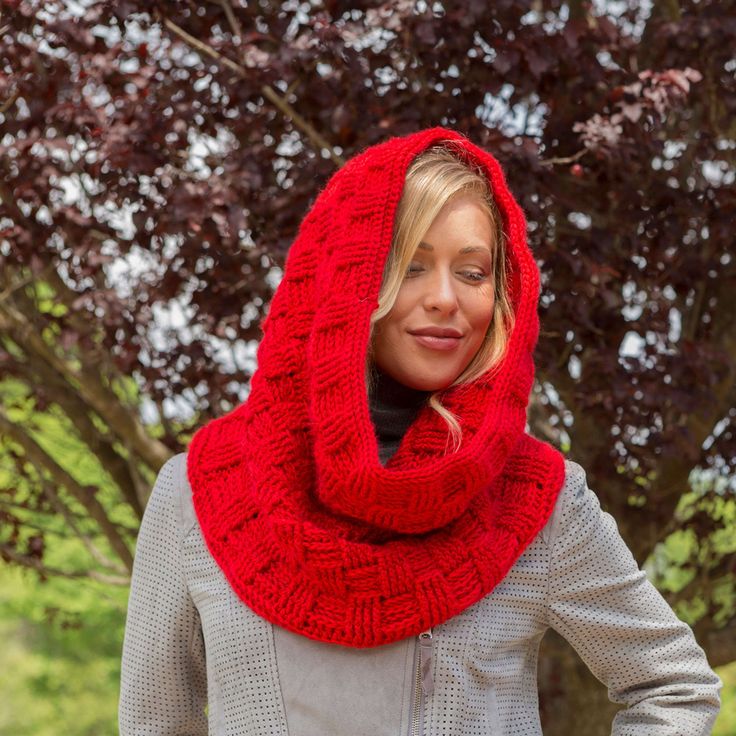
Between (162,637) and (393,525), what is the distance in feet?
1.60

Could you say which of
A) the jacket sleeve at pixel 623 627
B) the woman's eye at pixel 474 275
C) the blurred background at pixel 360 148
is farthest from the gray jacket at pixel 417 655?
the blurred background at pixel 360 148

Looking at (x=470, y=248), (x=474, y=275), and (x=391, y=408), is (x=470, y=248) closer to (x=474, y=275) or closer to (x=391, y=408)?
(x=474, y=275)

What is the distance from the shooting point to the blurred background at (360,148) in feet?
10.1

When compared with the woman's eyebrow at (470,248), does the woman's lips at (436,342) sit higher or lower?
lower

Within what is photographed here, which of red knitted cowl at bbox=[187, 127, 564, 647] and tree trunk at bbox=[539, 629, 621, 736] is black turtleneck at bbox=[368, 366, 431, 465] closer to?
red knitted cowl at bbox=[187, 127, 564, 647]

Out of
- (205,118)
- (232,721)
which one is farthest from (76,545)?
(232,721)

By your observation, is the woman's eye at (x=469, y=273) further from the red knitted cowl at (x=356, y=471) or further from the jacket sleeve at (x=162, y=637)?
the jacket sleeve at (x=162, y=637)

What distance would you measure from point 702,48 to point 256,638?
226cm

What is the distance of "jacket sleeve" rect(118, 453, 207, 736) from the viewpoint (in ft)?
6.56

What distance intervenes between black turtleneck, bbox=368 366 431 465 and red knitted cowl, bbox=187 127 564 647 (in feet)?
0.24

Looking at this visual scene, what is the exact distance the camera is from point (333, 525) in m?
1.88

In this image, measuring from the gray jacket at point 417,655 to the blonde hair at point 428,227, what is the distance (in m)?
0.25

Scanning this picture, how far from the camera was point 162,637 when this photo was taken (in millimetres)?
2004

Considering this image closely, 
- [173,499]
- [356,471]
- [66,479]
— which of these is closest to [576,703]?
[66,479]
